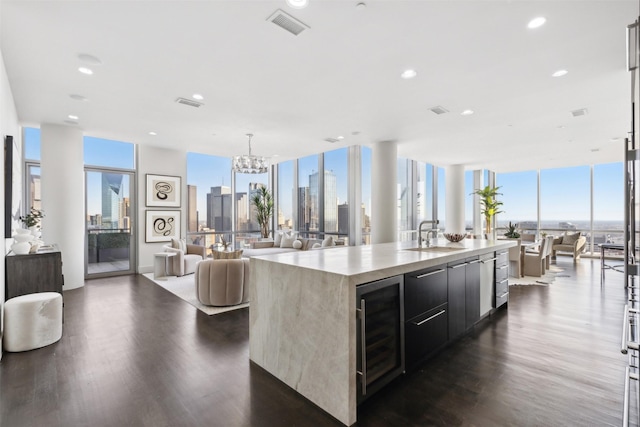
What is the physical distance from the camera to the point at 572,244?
29.1ft

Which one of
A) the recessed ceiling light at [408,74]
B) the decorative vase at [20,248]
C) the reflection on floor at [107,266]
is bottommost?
the reflection on floor at [107,266]

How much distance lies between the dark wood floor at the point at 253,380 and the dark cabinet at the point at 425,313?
19 centimetres

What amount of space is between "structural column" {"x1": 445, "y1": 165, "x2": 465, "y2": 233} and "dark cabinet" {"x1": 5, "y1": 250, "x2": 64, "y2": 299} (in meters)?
9.45

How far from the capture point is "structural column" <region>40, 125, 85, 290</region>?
5367 mm

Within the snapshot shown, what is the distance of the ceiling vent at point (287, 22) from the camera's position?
2.45m

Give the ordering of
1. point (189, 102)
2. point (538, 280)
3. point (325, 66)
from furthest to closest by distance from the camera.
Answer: point (538, 280), point (189, 102), point (325, 66)

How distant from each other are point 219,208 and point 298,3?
749 centimetres

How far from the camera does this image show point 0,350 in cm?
283

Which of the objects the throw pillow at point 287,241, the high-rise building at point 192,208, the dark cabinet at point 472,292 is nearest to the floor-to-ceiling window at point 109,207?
the high-rise building at point 192,208

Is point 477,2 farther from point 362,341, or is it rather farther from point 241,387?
point 241,387

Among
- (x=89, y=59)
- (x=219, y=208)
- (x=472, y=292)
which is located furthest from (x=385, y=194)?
(x=89, y=59)

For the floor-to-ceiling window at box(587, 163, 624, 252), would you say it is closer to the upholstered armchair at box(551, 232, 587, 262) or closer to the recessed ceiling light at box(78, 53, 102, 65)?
the upholstered armchair at box(551, 232, 587, 262)

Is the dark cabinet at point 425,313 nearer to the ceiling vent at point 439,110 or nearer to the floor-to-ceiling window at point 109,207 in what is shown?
the ceiling vent at point 439,110

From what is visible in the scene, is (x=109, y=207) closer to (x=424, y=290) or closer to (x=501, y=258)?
(x=424, y=290)
